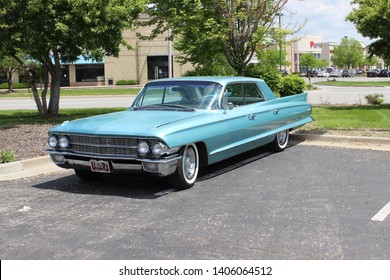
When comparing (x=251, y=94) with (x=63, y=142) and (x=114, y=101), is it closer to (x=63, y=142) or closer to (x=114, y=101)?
(x=63, y=142)

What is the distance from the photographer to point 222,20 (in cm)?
1420

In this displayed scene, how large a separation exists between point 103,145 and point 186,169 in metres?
1.16

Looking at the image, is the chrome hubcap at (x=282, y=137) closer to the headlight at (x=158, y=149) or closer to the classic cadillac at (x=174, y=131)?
the classic cadillac at (x=174, y=131)

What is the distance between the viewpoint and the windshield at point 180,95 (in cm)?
709

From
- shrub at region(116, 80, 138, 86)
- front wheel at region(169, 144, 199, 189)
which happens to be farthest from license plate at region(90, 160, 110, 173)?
shrub at region(116, 80, 138, 86)

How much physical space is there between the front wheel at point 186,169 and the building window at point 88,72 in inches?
1959

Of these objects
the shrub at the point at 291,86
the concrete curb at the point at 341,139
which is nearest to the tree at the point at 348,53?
the shrub at the point at 291,86

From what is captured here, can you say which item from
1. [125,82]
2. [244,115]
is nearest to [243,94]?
[244,115]

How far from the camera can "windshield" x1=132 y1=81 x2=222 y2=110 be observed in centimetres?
709

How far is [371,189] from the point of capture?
20.2 feet

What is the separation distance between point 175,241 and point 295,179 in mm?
2956

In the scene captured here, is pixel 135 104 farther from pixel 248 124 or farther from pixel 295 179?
pixel 295 179

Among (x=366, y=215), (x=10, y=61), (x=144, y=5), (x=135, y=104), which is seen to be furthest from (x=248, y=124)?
(x=10, y=61)

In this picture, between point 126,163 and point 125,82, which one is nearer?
point 126,163
